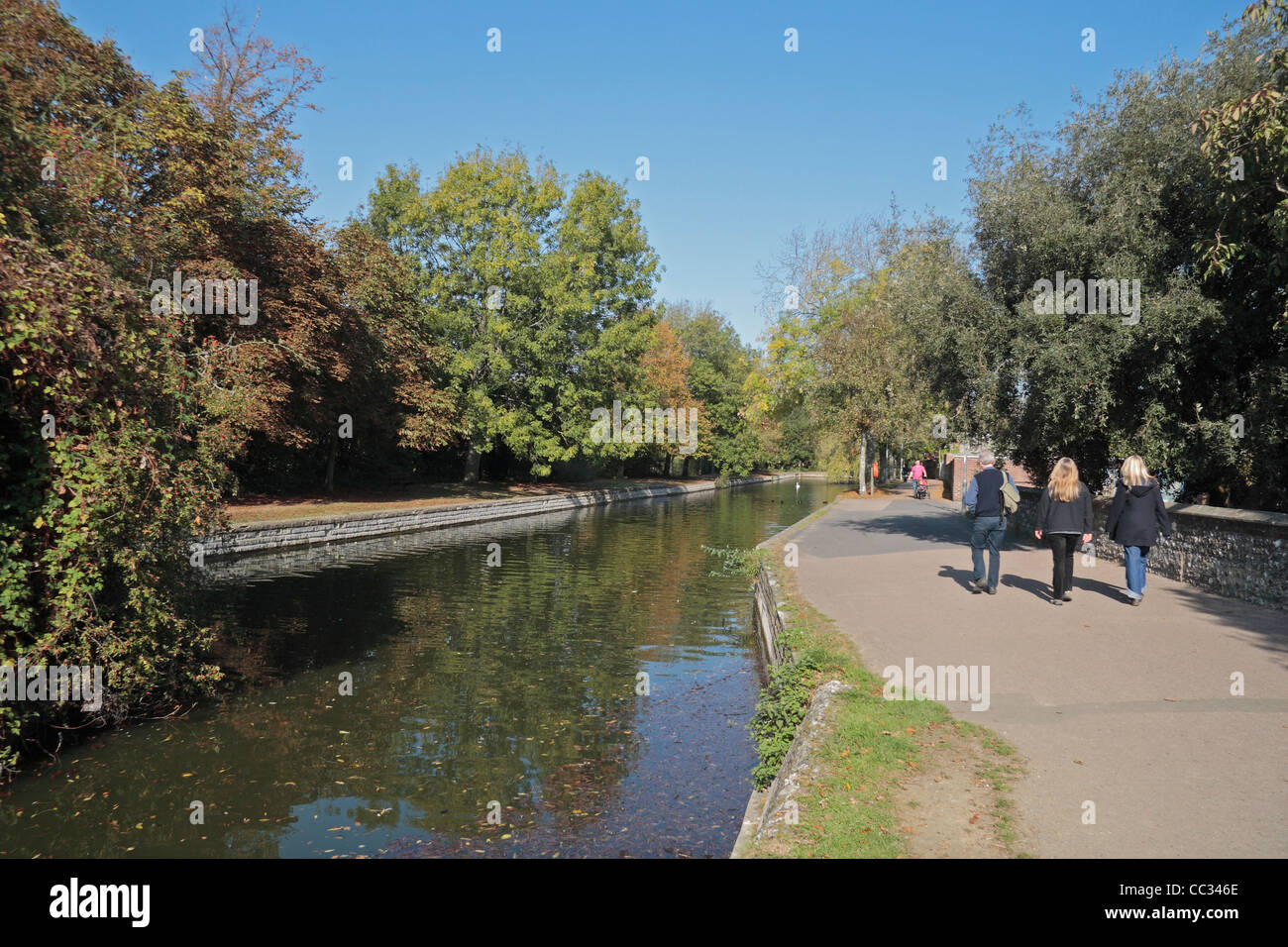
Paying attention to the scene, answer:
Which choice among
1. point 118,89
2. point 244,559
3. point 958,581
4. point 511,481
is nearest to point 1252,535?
point 958,581

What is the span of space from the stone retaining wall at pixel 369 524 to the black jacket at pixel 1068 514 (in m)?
11.1

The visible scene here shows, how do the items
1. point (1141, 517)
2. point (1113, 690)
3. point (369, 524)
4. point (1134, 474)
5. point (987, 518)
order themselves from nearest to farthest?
1. point (1113, 690)
2. point (1141, 517)
3. point (1134, 474)
4. point (987, 518)
5. point (369, 524)

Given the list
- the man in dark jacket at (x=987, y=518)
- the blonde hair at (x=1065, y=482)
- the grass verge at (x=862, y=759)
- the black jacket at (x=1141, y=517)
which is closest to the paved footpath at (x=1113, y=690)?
the grass verge at (x=862, y=759)

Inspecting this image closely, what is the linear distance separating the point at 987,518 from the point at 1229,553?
317 centimetres

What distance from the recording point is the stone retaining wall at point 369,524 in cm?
1950

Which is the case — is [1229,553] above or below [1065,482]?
below

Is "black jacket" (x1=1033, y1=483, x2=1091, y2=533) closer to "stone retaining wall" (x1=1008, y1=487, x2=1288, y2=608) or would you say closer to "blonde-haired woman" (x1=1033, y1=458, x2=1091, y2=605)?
"blonde-haired woman" (x1=1033, y1=458, x2=1091, y2=605)

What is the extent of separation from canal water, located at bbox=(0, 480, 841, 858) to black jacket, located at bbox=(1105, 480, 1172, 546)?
523 cm

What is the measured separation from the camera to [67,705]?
735 centimetres

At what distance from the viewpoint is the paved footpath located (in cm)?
439

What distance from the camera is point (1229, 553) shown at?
35.6 feet

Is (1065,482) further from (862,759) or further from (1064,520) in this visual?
(862,759)

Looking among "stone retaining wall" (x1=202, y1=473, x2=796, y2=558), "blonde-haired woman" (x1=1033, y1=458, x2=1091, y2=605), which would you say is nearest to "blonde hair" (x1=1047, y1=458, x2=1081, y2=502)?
"blonde-haired woman" (x1=1033, y1=458, x2=1091, y2=605)

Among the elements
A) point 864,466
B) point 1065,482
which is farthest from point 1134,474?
point 864,466
